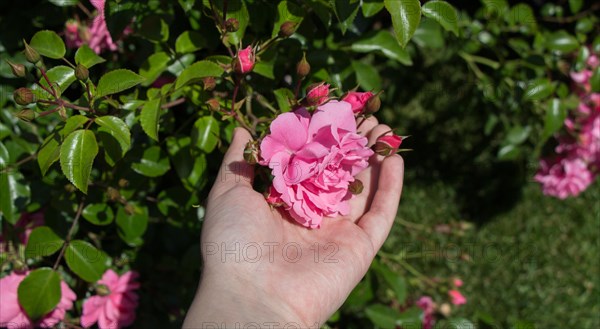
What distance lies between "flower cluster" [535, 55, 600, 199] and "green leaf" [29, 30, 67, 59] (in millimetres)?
2013

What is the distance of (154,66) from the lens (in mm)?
1685

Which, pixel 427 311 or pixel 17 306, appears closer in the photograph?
pixel 17 306

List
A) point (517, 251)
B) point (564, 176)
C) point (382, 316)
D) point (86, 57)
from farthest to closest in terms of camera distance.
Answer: point (517, 251) < point (564, 176) < point (382, 316) < point (86, 57)

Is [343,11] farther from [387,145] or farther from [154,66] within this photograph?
[154,66]

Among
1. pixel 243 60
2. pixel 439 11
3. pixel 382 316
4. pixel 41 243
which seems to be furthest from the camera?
pixel 382 316

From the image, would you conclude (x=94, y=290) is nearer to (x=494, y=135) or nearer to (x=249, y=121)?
(x=249, y=121)

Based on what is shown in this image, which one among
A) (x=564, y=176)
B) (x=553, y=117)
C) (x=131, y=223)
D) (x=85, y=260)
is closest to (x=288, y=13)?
(x=131, y=223)

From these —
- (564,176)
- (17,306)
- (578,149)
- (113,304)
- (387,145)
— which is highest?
(387,145)

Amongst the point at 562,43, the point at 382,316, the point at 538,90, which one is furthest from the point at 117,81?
the point at 562,43

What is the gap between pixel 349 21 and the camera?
59.5 inches

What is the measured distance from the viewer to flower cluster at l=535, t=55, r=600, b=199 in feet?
8.13

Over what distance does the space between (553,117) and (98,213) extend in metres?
1.77

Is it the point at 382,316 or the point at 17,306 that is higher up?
the point at 17,306

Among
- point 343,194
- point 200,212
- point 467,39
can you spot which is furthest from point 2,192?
point 467,39
